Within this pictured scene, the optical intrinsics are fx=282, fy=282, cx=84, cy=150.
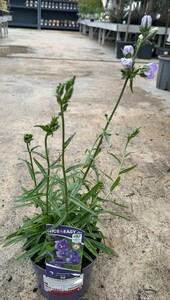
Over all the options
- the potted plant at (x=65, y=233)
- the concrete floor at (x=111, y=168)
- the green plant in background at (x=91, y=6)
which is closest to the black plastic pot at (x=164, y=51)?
the concrete floor at (x=111, y=168)

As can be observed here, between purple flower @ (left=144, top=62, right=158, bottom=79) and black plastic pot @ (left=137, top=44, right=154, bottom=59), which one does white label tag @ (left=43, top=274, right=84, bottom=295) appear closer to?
purple flower @ (left=144, top=62, right=158, bottom=79)

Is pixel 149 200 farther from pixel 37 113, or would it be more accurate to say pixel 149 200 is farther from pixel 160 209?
pixel 37 113

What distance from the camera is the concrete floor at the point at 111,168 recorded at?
1.01 metres

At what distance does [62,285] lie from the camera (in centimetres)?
85

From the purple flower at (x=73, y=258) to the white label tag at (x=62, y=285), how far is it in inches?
3.3

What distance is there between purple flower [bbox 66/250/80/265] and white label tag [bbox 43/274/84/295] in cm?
8

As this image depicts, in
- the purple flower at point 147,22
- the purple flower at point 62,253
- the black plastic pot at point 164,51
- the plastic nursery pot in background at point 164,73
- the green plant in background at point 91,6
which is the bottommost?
the purple flower at point 62,253

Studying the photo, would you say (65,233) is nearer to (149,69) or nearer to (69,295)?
(69,295)

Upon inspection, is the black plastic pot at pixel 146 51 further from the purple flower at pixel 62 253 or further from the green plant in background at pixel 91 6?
the purple flower at pixel 62 253

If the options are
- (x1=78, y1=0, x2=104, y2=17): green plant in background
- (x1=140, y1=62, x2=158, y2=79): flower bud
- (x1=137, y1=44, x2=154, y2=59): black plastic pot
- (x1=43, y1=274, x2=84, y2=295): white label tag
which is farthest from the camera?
(x1=78, y1=0, x2=104, y2=17): green plant in background

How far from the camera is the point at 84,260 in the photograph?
0.90m

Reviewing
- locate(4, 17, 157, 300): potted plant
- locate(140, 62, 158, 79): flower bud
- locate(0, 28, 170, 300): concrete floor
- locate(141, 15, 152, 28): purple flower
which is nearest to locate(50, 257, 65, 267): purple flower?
locate(4, 17, 157, 300): potted plant

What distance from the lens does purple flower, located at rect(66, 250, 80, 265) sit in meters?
0.78

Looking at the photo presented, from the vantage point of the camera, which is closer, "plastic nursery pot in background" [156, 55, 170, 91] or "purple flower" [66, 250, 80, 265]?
"purple flower" [66, 250, 80, 265]
